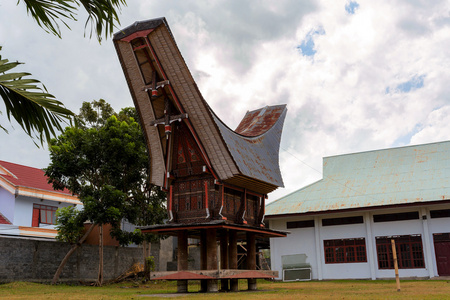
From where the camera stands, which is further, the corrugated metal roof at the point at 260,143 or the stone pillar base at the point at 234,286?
the corrugated metal roof at the point at 260,143

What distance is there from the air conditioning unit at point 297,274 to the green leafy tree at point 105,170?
9.00 metres

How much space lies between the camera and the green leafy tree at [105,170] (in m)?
19.6

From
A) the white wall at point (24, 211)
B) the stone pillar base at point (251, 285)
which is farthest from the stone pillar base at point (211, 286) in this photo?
the white wall at point (24, 211)

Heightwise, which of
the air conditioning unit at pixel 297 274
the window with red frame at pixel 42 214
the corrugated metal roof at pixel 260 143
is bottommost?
the air conditioning unit at pixel 297 274

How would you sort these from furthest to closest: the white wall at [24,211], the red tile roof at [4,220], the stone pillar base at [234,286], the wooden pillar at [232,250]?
the white wall at [24,211] → the red tile roof at [4,220] → the wooden pillar at [232,250] → the stone pillar base at [234,286]

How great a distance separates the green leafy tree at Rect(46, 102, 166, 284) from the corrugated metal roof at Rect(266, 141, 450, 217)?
8730 millimetres

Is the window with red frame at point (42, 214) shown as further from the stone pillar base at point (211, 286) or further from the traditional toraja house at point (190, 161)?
the stone pillar base at point (211, 286)

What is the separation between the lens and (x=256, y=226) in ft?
56.5

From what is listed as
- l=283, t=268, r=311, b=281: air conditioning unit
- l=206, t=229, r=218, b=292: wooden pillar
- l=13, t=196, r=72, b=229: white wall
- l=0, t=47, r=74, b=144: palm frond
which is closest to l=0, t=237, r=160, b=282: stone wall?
l=13, t=196, r=72, b=229: white wall

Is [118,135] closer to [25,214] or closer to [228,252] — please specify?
[228,252]

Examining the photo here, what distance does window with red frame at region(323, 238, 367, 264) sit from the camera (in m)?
24.1

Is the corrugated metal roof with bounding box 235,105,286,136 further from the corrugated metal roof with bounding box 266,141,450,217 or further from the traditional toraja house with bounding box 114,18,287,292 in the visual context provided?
the corrugated metal roof with bounding box 266,141,450,217

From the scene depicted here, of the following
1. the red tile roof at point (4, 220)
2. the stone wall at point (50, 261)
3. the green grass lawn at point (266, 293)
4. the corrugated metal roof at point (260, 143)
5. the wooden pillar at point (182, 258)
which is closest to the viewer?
the green grass lawn at point (266, 293)

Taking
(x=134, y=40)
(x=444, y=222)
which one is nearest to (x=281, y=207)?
(x=444, y=222)
